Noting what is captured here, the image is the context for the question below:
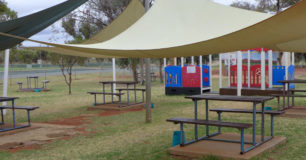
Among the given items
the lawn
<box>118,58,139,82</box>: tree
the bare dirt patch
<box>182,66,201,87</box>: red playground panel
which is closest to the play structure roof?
the bare dirt patch

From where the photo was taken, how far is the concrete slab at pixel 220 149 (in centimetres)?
459

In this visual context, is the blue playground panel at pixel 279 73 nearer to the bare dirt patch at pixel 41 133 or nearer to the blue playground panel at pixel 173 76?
the blue playground panel at pixel 173 76

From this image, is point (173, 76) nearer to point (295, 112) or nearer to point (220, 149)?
point (295, 112)

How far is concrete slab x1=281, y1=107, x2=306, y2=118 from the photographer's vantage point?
7681 mm

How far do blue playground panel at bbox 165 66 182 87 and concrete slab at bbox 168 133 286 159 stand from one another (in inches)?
335

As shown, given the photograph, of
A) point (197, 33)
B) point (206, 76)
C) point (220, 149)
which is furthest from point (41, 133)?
point (206, 76)

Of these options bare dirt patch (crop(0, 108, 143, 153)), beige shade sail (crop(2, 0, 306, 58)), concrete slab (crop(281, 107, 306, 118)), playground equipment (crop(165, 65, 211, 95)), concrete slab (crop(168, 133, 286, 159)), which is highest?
beige shade sail (crop(2, 0, 306, 58))

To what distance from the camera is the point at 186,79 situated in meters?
13.9

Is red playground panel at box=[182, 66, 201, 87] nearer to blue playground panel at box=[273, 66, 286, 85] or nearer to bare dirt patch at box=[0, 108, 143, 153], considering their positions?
blue playground panel at box=[273, 66, 286, 85]

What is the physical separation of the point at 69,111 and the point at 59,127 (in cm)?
268

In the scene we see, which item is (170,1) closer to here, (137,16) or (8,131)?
(137,16)

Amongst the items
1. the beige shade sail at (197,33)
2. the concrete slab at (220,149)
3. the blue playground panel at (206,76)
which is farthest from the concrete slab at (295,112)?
the blue playground panel at (206,76)

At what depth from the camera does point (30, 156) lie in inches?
210

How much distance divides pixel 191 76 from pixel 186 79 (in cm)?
24
